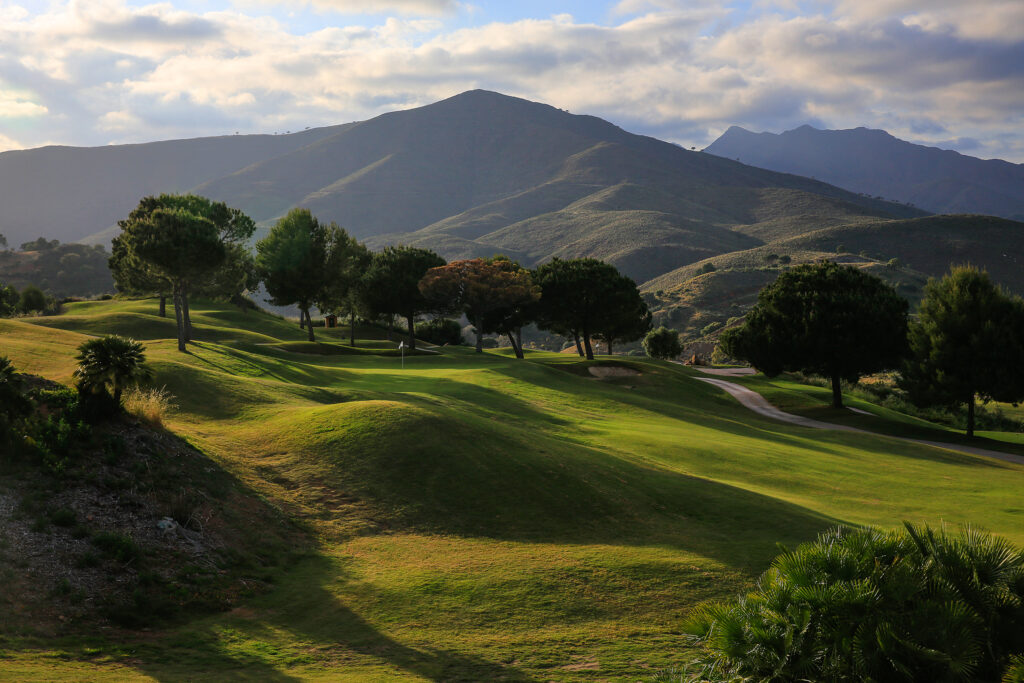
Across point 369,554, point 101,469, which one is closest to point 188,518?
point 101,469

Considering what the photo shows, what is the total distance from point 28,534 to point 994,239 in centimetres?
19132

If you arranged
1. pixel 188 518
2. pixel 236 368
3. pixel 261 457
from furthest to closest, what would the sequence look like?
pixel 236 368 → pixel 261 457 → pixel 188 518

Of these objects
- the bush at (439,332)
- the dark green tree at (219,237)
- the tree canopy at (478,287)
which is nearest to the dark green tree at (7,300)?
the dark green tree at (219,237)

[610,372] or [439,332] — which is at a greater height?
[439,332]

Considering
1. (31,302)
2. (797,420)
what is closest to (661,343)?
(797,420)

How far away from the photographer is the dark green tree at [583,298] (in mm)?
61125

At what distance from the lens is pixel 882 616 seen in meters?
5.98

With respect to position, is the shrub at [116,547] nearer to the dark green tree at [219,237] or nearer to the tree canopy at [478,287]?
the tree canopy at [478,287]

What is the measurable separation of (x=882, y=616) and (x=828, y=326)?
43.8m

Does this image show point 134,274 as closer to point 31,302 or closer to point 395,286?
point 31,302

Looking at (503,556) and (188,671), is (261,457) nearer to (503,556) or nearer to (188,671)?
(503,556)

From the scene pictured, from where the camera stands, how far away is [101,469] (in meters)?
13.0

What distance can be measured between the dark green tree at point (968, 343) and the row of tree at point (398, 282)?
26.4 metres

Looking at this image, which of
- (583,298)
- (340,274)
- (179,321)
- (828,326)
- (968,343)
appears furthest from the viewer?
(340,274)
